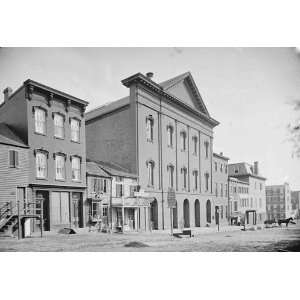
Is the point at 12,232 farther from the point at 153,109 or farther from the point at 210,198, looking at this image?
the point at 210,198

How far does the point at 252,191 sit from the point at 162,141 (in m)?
3.82

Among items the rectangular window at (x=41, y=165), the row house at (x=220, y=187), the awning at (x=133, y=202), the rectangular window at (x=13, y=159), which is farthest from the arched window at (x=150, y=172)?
the rectangular window at (x=13, y=159)

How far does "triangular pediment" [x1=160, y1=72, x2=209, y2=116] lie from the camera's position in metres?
12.9

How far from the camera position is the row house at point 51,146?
11984mm

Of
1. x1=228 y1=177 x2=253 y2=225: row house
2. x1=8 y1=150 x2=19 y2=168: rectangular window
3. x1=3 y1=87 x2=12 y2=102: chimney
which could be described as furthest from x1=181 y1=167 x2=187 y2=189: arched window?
x1=3 y1=87 x2=12 y2=102: chimney

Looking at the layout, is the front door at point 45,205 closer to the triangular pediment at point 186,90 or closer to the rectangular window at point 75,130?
the rectangular window at point 75,130

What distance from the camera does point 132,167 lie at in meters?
14.0

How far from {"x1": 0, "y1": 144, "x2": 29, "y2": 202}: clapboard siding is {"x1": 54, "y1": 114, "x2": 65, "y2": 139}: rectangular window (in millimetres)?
1048

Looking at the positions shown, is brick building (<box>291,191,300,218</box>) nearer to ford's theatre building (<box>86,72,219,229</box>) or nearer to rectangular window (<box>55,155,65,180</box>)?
ford's theatre building (<box>86,72,219,229</box>)

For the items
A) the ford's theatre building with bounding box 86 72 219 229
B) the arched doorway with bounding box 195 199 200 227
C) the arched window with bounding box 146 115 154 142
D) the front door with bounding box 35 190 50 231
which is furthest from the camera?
the arched doorway with bounding box 195 199 200 227

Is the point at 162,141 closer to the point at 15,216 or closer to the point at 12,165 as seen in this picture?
the point at 12,165

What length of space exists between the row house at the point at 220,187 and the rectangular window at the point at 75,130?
482cm

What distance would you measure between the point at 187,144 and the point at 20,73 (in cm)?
655

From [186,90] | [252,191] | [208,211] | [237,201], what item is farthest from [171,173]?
[237,201]
